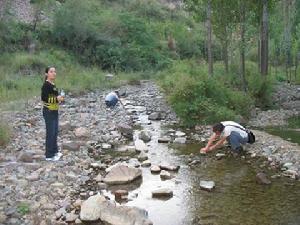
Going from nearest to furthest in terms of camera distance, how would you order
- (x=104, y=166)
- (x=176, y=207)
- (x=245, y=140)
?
(x=176, y=207) < (x=104, y=166) < (x=245, y=140)

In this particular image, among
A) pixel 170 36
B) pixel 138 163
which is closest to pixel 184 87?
pixel 138 163

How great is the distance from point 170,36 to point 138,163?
35.6 meters

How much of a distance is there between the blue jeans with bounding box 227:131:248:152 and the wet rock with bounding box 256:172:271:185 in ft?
6.05

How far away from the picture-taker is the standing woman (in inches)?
430

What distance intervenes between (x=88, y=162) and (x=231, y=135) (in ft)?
12.6

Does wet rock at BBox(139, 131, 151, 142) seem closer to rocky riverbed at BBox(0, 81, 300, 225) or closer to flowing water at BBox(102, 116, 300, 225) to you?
rocky riverbed at BBox(0, 81, 300, 225)

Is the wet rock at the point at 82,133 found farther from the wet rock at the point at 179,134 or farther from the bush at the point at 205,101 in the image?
the bush at the point at 205,101

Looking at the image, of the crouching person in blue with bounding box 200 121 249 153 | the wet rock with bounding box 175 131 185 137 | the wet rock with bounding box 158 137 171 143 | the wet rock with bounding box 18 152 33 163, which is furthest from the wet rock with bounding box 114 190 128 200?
the wet rock with bounding box 175 131 185 137

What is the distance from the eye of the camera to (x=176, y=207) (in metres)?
9.56

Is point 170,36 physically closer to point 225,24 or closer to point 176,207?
point 225,24

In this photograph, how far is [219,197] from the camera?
33.1ft

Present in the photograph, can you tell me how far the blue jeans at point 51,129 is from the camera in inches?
441

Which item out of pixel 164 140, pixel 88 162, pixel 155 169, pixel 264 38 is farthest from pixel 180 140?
pixel 264 38

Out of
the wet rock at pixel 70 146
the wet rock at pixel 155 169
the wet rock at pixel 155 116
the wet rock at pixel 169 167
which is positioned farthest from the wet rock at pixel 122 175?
the wet rock at pixel 155 116
